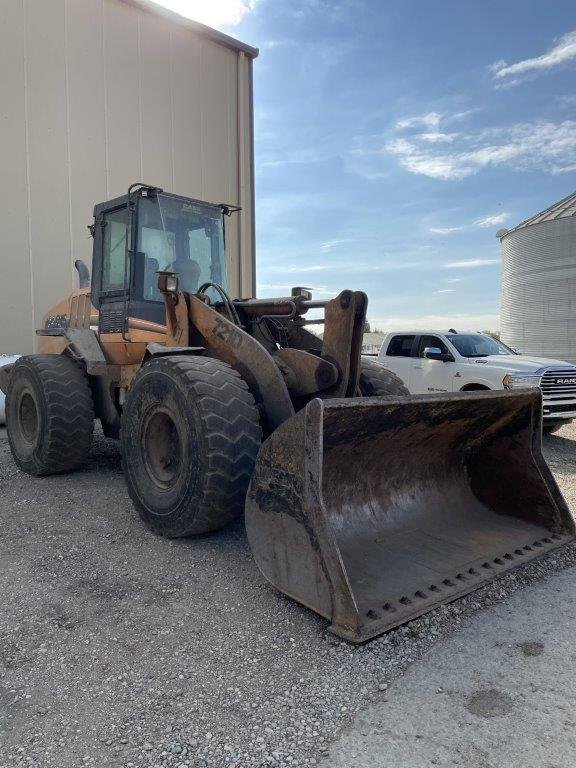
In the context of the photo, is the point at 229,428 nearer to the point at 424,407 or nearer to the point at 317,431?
the point at 317,431

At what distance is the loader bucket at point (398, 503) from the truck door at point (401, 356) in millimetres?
6219

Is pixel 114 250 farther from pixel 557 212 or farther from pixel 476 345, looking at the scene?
pixel 557 212

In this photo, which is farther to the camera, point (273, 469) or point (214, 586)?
point (214, 586)

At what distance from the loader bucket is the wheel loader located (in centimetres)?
1

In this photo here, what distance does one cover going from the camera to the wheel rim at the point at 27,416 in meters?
6.82

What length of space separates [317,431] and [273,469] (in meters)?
0.41

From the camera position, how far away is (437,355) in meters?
10.2

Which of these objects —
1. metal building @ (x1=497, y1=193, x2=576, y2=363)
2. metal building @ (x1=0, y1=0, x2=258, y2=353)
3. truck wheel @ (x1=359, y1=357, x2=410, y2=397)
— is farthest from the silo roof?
truck wheel @ (x1=359, y1=357, x2=410, y2=397)

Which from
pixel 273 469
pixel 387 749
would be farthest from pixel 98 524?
pixel 387 749

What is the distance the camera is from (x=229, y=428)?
4.07 meters

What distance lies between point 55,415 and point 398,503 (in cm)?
371

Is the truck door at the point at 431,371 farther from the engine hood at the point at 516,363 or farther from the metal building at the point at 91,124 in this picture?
Result: the metal building at the point at 91,124

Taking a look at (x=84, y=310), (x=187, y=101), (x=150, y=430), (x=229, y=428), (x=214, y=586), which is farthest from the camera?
(x=187, y=101)

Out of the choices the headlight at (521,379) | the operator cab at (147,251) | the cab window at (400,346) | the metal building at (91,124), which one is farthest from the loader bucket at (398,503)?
the metal building at (91,124)
